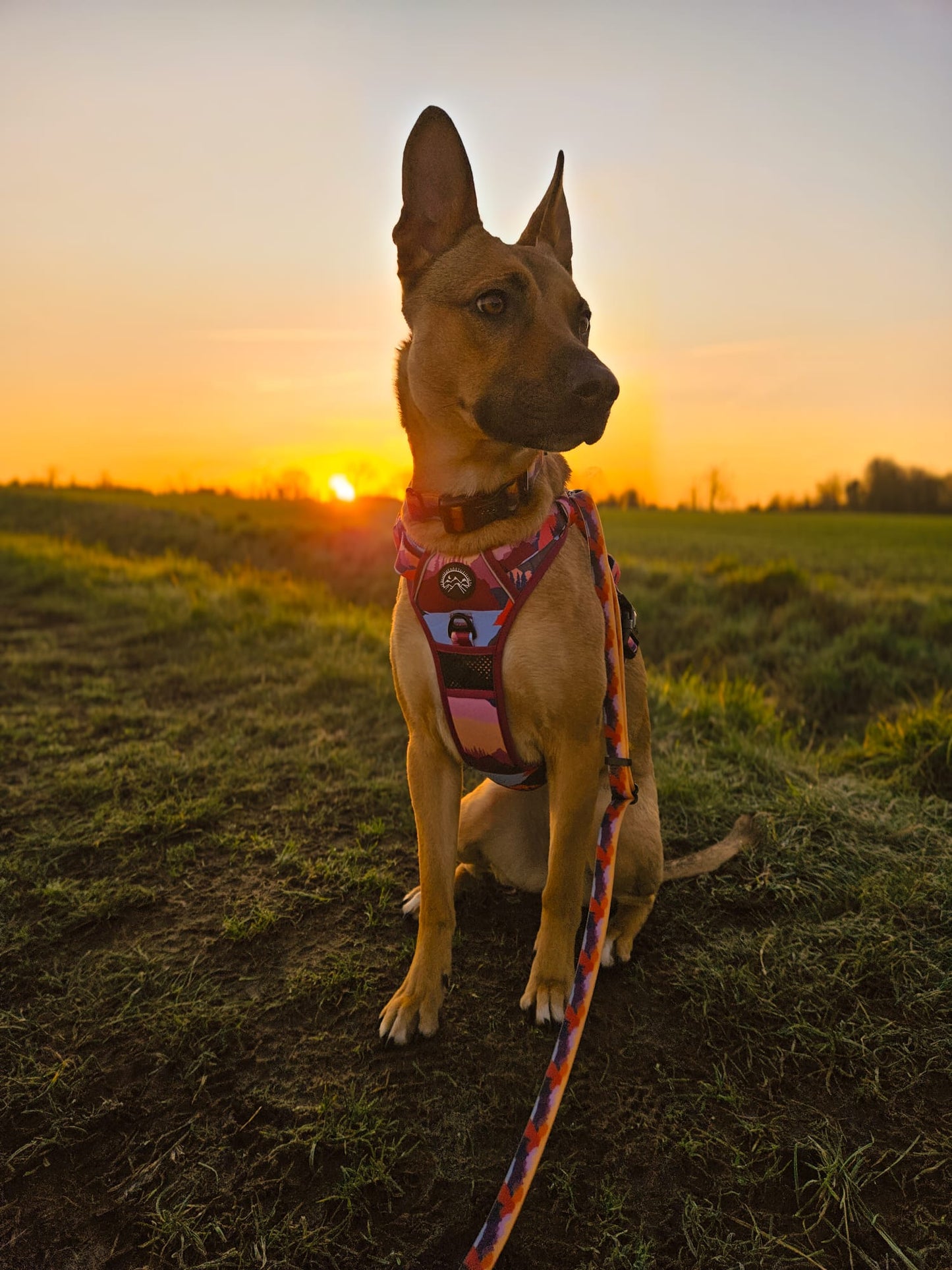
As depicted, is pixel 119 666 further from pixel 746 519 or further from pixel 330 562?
pixel 746 519

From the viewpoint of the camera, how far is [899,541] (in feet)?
99.5

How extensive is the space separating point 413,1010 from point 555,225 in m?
3.00

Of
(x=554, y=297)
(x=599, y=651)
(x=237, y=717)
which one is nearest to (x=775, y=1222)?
(x=599, y=651)

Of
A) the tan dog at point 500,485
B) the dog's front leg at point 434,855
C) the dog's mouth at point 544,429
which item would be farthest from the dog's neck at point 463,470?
the dog's front leg at point 434,855

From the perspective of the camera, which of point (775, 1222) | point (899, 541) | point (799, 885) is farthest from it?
point (899, 541)

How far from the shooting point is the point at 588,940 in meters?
2.18

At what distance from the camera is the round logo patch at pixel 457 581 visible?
8.21 feet

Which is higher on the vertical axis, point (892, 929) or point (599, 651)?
point (599, 651)

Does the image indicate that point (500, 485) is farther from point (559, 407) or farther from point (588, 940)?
point (588, 940)

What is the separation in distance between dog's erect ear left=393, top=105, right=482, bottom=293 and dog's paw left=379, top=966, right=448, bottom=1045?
8.20ft

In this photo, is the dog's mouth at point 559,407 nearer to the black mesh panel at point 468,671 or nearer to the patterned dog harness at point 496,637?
the patterned dog harness at point 496,637

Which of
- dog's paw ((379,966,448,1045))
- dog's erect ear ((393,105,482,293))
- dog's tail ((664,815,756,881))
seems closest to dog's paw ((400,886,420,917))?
dog's paw ((379,966,448,1045))

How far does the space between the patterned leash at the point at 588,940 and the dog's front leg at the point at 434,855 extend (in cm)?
52

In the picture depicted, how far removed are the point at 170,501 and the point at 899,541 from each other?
32.9m
